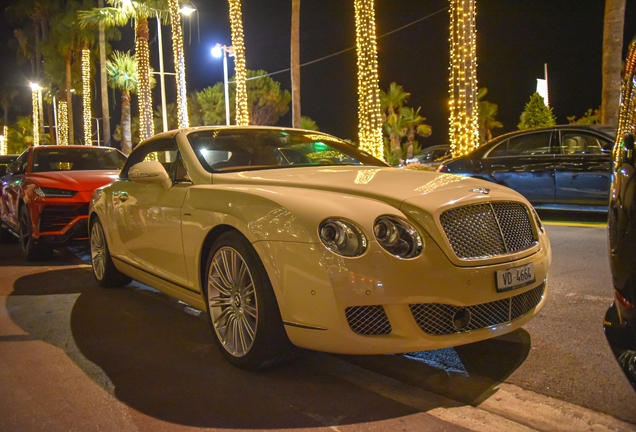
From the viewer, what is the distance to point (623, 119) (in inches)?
103

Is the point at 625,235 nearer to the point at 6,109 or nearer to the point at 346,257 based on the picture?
the point at 346,257

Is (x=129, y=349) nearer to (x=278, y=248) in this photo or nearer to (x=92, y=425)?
(x=92, y=425)

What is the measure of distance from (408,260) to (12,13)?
56078 millimetres

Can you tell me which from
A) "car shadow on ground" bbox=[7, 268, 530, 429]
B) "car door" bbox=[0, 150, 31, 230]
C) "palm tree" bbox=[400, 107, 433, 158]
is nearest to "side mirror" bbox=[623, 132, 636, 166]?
"car shadow on ground" bbox=[7, 268, 530, 429]

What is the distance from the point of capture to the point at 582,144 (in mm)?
8805

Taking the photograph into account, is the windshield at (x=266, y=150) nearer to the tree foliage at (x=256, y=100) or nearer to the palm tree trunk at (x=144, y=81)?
the palm tree trunk at (x=144, y=81)

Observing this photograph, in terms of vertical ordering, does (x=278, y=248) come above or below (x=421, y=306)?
above

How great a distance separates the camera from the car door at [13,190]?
8.14 meters

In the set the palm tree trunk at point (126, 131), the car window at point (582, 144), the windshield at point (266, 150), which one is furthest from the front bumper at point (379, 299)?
the palm tree trunk at point (126, 131)

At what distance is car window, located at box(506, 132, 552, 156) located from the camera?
9.25 m

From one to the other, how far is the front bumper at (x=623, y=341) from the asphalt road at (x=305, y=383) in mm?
524

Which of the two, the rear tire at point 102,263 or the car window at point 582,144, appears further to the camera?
the car window at point 582,144

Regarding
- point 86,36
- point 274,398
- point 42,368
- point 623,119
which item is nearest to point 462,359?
point 274,398

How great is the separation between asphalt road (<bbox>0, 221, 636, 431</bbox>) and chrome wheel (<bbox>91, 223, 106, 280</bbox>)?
1074 mm
